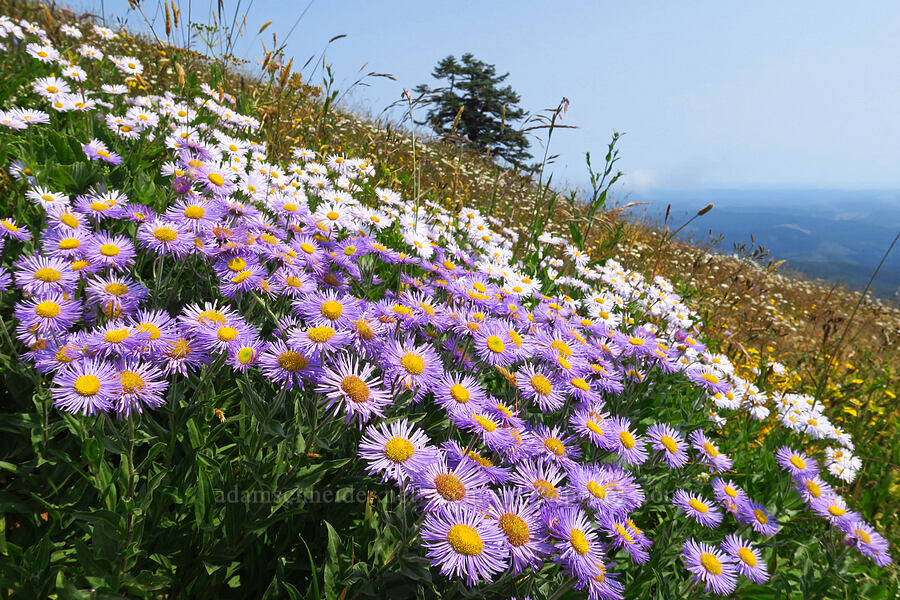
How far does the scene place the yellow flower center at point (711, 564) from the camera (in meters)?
1.58

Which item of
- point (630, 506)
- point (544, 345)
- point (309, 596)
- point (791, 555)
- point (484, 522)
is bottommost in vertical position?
point (791, 555)

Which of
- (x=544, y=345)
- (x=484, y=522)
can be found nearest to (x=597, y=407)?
(x=544, y=345)

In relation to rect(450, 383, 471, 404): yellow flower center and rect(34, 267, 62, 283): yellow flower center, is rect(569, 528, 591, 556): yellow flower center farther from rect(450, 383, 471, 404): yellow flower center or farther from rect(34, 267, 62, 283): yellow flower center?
rect(34, 267, 62, 283): yellow flower center

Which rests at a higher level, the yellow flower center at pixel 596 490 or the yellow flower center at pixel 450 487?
the yellow flower center at pixel 450 487

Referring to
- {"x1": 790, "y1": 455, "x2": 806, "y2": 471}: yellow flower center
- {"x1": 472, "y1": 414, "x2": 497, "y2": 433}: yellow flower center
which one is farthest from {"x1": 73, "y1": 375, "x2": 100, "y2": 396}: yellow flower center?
{"x1": 790, "y1": 455, "x2": 806, "y2": 471}: yellow flower center

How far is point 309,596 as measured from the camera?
125 cm

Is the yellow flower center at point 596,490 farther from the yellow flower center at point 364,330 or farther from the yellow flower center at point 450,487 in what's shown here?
the yellow flower center at point 364,330

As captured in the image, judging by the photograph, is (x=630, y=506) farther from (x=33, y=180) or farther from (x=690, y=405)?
(x=33, y=180)

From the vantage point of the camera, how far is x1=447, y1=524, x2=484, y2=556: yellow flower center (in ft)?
3.56

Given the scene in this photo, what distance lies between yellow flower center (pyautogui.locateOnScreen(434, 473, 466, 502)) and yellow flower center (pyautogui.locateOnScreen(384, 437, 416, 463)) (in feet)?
0.34

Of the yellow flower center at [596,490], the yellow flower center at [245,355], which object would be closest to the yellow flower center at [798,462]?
the yellow flower center at [596,490]

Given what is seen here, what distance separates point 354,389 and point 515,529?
1.83 feet

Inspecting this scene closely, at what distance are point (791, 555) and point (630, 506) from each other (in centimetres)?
161

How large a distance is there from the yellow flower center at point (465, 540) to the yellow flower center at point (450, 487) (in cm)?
8
